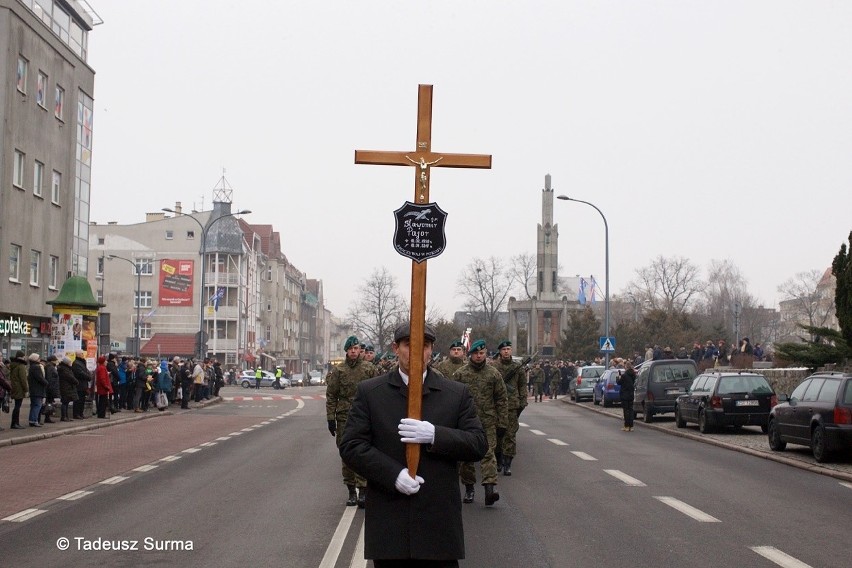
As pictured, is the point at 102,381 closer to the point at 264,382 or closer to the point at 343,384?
the point at 343,384

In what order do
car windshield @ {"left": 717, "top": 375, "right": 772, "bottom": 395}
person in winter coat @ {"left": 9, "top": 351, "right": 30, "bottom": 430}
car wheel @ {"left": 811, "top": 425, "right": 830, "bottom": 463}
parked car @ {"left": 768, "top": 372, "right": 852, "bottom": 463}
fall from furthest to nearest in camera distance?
car windshield @ {"left": 717, "top": 375, "right": 772, "bottom": 395} < person in winter coat @ {"left": 9, "top": 351, "right": 30, "bottom": 430} < car wheel @ {"left": 811, "top": 425, "right": 830, "bottom": 463} < parked car @ {"left": 768, "top": 372, "right": 852, "bottom": 463}

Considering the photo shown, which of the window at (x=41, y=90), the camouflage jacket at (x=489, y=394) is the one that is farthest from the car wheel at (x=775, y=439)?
the window at (x=41, y=90)

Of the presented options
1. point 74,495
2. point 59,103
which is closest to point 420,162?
point 74,495

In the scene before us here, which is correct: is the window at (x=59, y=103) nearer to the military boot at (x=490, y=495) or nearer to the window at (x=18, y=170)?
the window at (x=18, y=170)

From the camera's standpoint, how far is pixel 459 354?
13258 millimetres

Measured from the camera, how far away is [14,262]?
122ft

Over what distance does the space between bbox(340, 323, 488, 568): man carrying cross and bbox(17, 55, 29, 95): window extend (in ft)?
117

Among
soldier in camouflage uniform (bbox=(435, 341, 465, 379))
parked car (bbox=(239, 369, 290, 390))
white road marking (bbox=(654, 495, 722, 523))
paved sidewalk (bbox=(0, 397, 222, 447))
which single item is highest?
soldier in camouflage uniform (bbox=(435, 341, 465, 379))

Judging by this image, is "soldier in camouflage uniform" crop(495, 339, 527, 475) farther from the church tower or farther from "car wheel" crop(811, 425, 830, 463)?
the church tower

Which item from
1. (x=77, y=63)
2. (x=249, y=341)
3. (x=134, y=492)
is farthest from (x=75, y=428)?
(x=249, y=341)

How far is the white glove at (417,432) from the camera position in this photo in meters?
4.55

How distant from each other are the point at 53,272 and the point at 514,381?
101ft

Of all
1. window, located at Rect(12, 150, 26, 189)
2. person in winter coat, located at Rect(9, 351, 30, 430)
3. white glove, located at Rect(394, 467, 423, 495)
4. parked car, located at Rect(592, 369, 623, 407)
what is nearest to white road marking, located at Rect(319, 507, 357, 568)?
white glove, located at Rect(394, 467, 423, 495)

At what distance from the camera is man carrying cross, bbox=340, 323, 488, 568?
4.53 m
